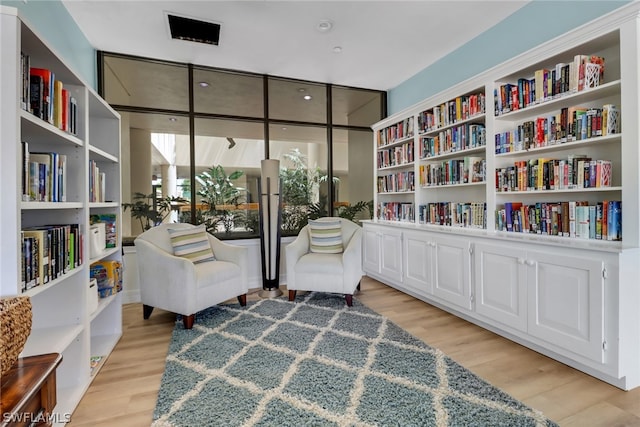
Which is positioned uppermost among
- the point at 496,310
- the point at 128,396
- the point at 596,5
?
the point at 596,5

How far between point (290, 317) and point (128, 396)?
1403 millimetres

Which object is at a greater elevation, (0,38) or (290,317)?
(0,38)

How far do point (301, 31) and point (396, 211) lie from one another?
2343mm

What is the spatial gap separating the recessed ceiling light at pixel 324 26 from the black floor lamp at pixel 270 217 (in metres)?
1.39

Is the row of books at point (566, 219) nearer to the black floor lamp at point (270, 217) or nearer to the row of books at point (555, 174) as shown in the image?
the row of books at point (555, 174)

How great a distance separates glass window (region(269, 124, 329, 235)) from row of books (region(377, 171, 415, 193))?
0.79 m

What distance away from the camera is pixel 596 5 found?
2.24 metres

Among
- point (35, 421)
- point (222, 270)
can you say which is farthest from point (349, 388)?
point (222, 270)

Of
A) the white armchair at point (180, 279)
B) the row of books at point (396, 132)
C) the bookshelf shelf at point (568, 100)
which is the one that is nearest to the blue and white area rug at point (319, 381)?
the white armchair at point (180, 279)

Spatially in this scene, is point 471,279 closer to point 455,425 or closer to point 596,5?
point 455,425

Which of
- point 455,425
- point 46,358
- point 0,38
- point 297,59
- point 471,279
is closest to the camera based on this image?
point 46,358

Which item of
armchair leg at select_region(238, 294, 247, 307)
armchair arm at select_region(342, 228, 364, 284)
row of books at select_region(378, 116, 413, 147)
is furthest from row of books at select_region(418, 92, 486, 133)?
armchair leg at select_region(238, 294, 247, 307)

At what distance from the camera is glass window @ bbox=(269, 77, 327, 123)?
168 inches

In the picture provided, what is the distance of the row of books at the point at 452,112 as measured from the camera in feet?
9.67
